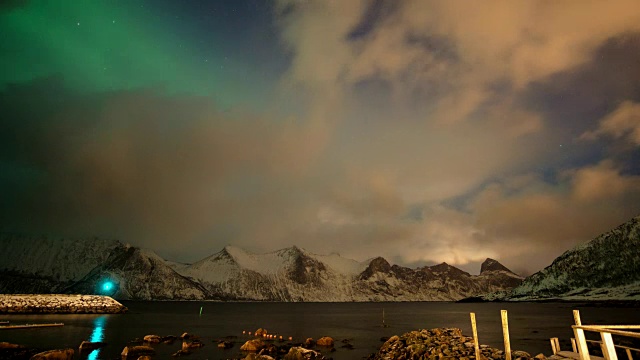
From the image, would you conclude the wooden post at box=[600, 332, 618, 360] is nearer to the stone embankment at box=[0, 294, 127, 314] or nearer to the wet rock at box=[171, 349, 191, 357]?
the wet rock at box=[171, 349, 191, 357]

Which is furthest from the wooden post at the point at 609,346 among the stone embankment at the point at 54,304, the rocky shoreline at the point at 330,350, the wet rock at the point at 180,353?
the stone embankment at the point at 54,304

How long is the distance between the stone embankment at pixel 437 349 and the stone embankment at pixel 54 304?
363 ft

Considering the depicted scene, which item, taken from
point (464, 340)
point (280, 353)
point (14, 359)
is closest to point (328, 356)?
point (280, 353)

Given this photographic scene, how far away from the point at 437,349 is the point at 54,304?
403ft

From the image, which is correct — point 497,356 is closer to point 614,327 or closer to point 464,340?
point 464,340

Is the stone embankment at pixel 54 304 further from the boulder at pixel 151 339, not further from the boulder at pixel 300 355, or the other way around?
the boulder at pixel 300 355

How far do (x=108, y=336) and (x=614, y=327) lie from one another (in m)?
74.3

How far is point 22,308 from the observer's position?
103 meters

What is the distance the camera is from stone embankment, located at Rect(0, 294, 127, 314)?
10244 centimetres

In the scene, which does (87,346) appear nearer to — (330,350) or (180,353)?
(180,353)

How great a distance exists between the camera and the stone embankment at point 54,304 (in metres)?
102

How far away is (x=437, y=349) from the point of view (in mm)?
33531

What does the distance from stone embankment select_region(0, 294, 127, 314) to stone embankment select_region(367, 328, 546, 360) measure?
363ft

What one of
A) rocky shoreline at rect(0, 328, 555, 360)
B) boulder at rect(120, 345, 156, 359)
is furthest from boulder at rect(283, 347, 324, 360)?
boulder at rect(120, 345, 156, 359)
